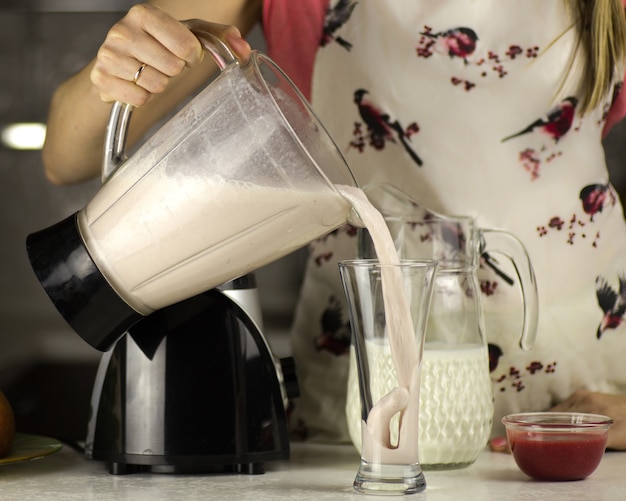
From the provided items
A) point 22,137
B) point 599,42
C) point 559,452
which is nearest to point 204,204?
point 559,452

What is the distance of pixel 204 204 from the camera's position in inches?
31.0

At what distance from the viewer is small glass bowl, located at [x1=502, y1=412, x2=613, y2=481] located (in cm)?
88

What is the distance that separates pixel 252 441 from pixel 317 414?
0.97ft

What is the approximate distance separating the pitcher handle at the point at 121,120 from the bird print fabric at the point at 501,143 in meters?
0.32

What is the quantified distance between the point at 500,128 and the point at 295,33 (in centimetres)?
26

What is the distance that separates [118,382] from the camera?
941 mm

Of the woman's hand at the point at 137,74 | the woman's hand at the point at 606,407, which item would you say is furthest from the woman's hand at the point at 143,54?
the woman's hand at the point at 606,407

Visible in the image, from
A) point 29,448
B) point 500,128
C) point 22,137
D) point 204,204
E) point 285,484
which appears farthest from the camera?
point 22,137

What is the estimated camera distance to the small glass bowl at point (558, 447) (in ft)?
2.88

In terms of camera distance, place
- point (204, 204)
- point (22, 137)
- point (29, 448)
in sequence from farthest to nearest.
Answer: point (22, 137)
point (29, 448)
point (204, 204)

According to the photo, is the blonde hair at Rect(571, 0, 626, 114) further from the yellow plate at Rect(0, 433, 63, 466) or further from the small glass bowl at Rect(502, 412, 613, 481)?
the yellow plate at Rect(0, 433, 63, 466)

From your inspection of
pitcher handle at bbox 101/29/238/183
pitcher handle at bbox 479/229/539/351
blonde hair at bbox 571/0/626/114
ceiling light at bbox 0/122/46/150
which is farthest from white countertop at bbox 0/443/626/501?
ceiling light at bbox 0/122/46/150

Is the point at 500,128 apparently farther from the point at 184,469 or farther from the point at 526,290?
the point at 184,469

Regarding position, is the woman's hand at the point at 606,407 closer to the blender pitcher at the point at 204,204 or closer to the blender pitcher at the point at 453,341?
the blender pitcher at the point at 453,341
